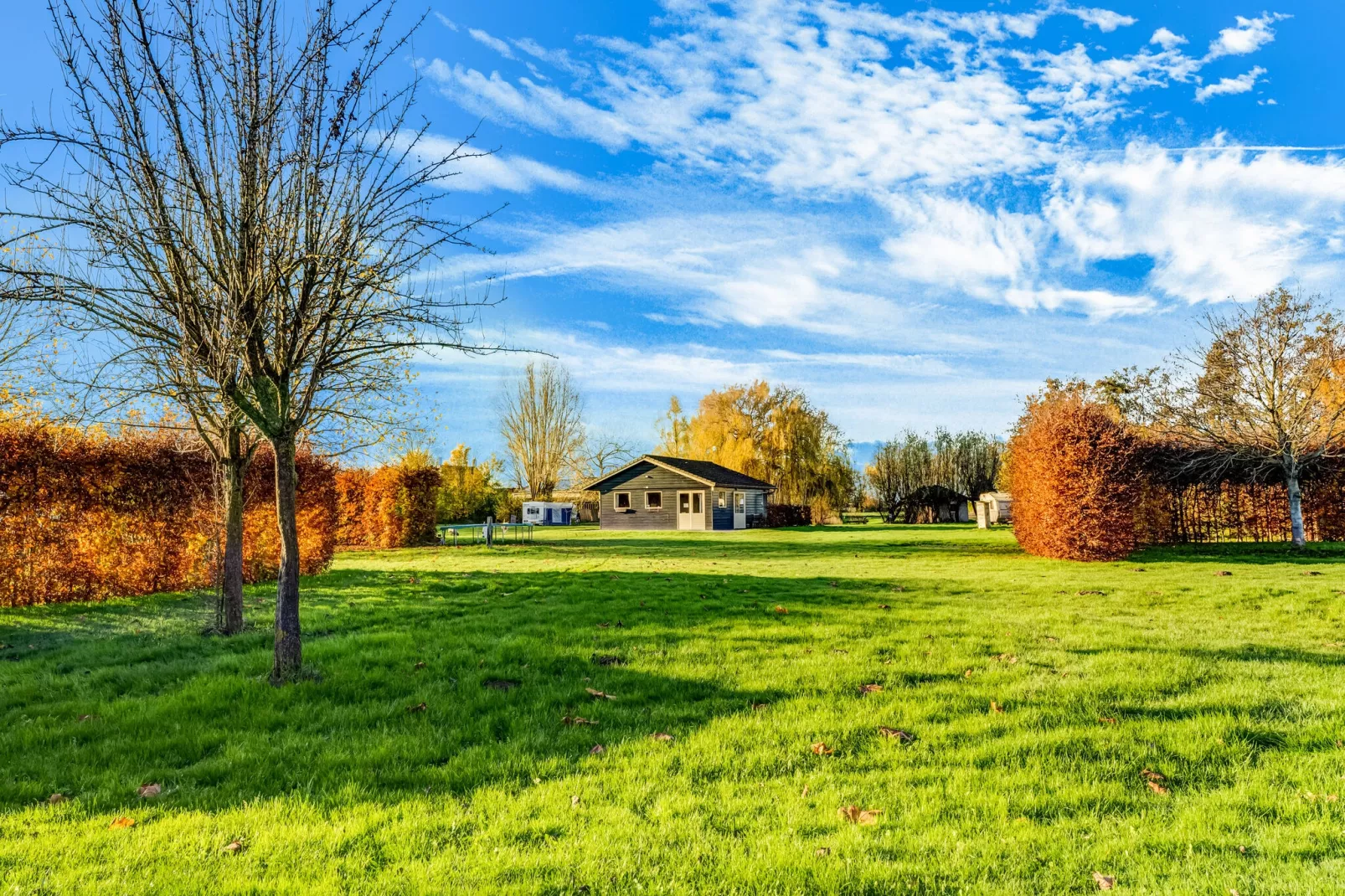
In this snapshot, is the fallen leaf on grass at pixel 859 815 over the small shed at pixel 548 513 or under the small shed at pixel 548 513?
under

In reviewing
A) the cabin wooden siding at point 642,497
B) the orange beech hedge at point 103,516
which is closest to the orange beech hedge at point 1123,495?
the orange beech hedge at point 103,516

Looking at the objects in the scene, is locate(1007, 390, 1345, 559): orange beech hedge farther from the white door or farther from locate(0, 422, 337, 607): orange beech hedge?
the white door

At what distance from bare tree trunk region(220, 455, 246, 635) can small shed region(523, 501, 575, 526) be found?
4168cm

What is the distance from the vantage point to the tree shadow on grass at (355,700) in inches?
194

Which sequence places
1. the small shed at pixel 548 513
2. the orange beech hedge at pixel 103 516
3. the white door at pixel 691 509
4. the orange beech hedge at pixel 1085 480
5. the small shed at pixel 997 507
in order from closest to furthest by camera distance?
1. the orange beech hedge at pixel 103 516
2. the orange beech hedge at pixel 1085 480
3. the white door at pixel 691 509
4. the small shed at pixel 997 507
5. the small shed at pixel 548 513

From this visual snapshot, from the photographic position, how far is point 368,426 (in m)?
10.4

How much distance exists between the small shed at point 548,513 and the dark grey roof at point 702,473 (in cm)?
713

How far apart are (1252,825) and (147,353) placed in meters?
12.0

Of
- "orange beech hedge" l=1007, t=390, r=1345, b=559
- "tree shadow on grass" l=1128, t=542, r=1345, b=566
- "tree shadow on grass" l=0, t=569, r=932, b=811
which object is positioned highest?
"orange beech hedge" l=1007, t=390, r=1345, b=559

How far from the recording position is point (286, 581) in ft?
23.0

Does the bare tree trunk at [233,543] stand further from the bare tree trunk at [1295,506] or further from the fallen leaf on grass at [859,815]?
the bare tree trunk at [1295,506]

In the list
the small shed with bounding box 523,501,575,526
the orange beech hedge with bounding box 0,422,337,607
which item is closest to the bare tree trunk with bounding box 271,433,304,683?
the orange beech hedge with bounding box 0,422,337,607

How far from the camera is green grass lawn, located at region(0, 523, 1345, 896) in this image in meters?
3.64

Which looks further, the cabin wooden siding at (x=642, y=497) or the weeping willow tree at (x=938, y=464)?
the weeping willow tree at (x=938, y=464)
